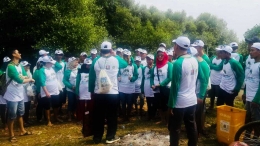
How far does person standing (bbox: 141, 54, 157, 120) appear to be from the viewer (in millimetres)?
7907

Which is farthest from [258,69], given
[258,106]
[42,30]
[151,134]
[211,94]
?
[42,30]

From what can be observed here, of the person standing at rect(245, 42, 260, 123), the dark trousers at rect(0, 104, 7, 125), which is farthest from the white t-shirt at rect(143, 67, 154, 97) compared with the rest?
the dark trousers at rect(0, 104, 7, 125)

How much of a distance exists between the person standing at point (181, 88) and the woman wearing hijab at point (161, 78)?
2363 millimetres

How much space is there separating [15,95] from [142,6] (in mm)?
30027

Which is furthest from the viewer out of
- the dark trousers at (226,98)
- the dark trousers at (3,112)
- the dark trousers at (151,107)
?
the dark trousers at (151,107)

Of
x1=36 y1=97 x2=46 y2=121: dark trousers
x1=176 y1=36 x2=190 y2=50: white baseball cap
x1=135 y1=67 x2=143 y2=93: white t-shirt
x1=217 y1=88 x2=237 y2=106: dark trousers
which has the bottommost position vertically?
x1=36 y1=97 x2=46 y2=121: dark trousers

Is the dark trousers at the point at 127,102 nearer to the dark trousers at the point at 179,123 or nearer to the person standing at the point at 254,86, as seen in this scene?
the dark trousers at the point at 179,123

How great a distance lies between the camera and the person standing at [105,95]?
584cm

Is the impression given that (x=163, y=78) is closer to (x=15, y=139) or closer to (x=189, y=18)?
(x=15, y=139)

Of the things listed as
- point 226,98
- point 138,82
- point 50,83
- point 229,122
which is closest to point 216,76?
point 226,98

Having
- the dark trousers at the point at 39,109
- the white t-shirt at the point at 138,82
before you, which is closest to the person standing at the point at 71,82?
the dark trousers at the point at 39,109

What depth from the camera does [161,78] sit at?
741cm

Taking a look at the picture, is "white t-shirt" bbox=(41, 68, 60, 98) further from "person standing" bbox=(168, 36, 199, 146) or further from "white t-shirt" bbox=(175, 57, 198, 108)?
"white t-shirt" bbox=(175, 57, 198, 108)

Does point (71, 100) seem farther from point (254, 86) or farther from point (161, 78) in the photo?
point (254, 86)
